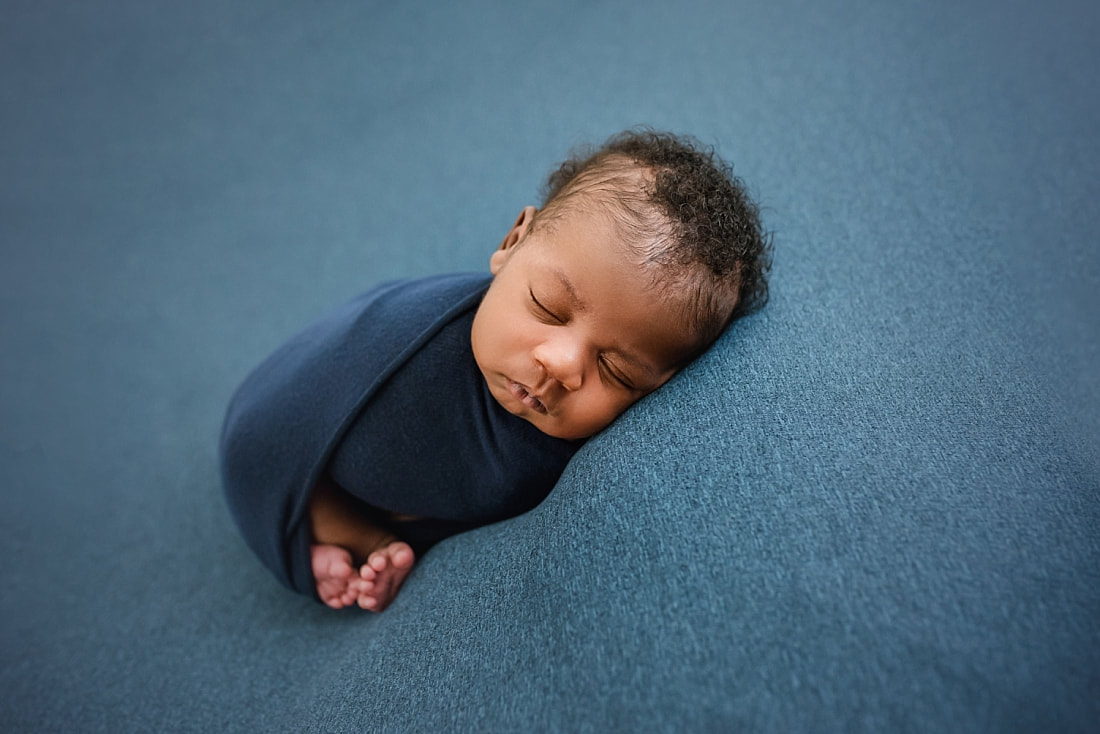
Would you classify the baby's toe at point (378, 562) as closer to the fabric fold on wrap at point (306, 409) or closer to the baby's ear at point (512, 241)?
the fabric fold on wrap at point (306, 409)

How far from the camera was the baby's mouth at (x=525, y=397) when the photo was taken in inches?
33.9

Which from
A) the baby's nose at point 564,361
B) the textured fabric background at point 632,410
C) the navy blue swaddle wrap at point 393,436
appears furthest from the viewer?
the navy blue swaddle wrap at point 393,436

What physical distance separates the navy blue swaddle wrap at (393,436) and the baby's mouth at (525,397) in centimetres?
8

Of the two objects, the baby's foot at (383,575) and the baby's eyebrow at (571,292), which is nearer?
the baby's eyebrow at (571,292)

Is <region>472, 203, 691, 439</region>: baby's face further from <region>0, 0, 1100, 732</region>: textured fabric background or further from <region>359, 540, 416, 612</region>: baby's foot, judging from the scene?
<region>359, 540, 416, 612</region>: baby's foot

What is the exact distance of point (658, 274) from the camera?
818mm

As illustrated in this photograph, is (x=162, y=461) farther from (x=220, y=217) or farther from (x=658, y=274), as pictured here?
(x=658, y=274)

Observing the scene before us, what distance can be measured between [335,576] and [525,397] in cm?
37

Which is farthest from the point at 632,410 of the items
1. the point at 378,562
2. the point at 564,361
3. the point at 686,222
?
the point at 378,562

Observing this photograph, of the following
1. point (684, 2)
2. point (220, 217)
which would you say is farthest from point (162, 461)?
point (684, 2)

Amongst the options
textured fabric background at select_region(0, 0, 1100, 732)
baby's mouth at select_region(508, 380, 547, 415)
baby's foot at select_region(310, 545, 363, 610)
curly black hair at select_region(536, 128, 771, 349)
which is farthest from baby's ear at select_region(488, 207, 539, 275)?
baby's foot at select_region(310, 545, 363, 610)

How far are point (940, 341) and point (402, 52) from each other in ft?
4.70

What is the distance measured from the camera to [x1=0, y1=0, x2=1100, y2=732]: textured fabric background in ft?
1.79

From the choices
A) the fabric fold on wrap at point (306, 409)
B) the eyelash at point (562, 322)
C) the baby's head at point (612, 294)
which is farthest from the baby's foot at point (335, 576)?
the eyelash at point (562, 322)
